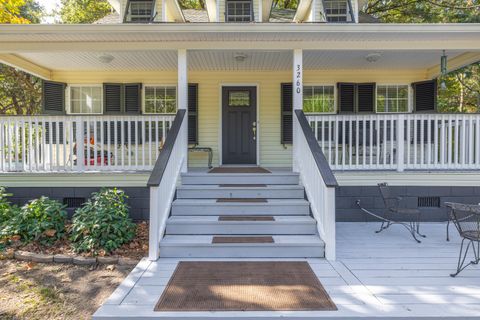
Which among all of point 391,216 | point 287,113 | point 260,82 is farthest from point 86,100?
point 391,216

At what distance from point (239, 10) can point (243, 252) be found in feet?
18.7

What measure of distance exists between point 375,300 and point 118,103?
21.1 feet

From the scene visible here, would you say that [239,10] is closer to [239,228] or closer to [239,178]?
[239,178]

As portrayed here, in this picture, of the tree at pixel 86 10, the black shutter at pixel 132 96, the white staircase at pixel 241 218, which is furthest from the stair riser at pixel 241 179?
the tree at pixel 86 10

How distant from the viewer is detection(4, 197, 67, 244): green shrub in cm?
434

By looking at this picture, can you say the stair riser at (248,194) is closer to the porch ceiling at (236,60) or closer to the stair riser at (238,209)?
the stair riser at (238,209)

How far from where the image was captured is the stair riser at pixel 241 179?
5.19m

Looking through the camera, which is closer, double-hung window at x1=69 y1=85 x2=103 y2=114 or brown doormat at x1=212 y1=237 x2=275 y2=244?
brown doormat at x1=212 y1=237 x2=275 y2=244

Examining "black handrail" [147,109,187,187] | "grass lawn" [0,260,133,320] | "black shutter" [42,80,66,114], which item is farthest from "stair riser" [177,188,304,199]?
"black shutter" [42,80,66,114]

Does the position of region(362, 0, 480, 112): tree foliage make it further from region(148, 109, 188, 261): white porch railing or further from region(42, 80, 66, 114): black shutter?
region(42, 80, 66, 114): black shutter

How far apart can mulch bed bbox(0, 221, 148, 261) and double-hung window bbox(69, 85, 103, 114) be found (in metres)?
3.79

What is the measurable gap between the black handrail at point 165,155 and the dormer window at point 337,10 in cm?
433

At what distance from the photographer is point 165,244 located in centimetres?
387

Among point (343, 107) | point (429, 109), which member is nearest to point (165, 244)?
point (343, 107)
